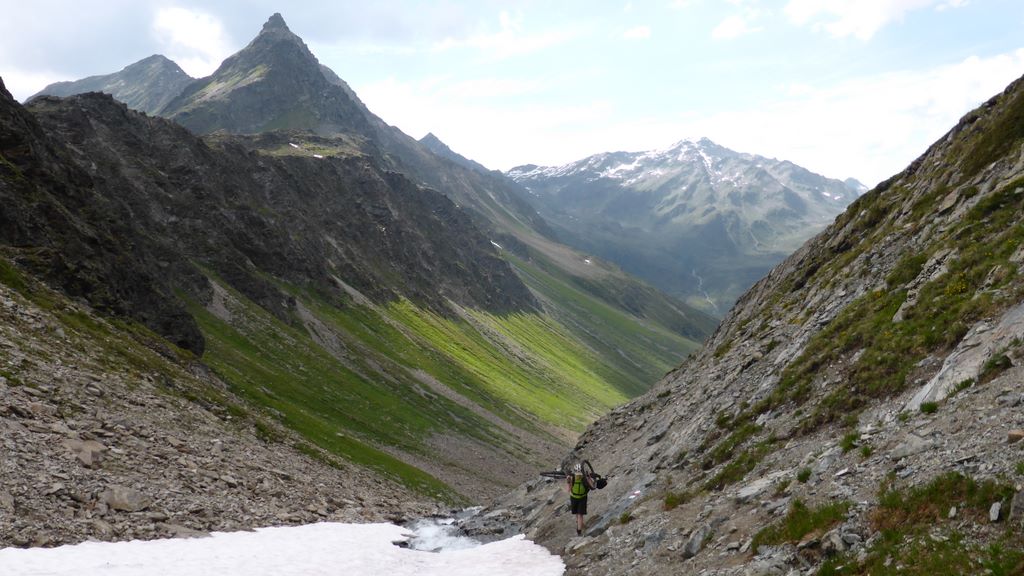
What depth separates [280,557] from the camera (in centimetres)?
2647

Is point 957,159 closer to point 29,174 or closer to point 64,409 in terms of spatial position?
point 64,409

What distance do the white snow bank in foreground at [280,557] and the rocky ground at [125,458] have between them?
106 cm

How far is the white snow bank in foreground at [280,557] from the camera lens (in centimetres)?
2084

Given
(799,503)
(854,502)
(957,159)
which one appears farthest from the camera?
(957,159)

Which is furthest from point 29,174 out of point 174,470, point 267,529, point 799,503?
point 799,503

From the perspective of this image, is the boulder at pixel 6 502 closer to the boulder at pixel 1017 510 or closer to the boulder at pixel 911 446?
the boulder at pixel 911 446

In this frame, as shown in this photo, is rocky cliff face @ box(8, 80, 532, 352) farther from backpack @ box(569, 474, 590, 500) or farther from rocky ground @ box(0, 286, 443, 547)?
backpack @ box(569, 474, 590, 500)

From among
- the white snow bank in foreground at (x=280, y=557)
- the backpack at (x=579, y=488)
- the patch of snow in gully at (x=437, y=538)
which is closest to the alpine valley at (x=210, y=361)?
the white snow bank in foreground at (x=280, y=557)

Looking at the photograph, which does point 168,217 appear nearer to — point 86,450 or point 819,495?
point 86,450

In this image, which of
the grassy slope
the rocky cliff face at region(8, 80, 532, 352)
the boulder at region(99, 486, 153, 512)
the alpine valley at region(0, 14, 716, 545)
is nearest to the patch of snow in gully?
the alpine valley at region(0, 14, 716, 545)

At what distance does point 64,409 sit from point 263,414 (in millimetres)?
32501

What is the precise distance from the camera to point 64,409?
32250 mm

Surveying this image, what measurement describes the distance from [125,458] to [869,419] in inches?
1276

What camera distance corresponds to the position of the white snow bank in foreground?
20844 millimetres
